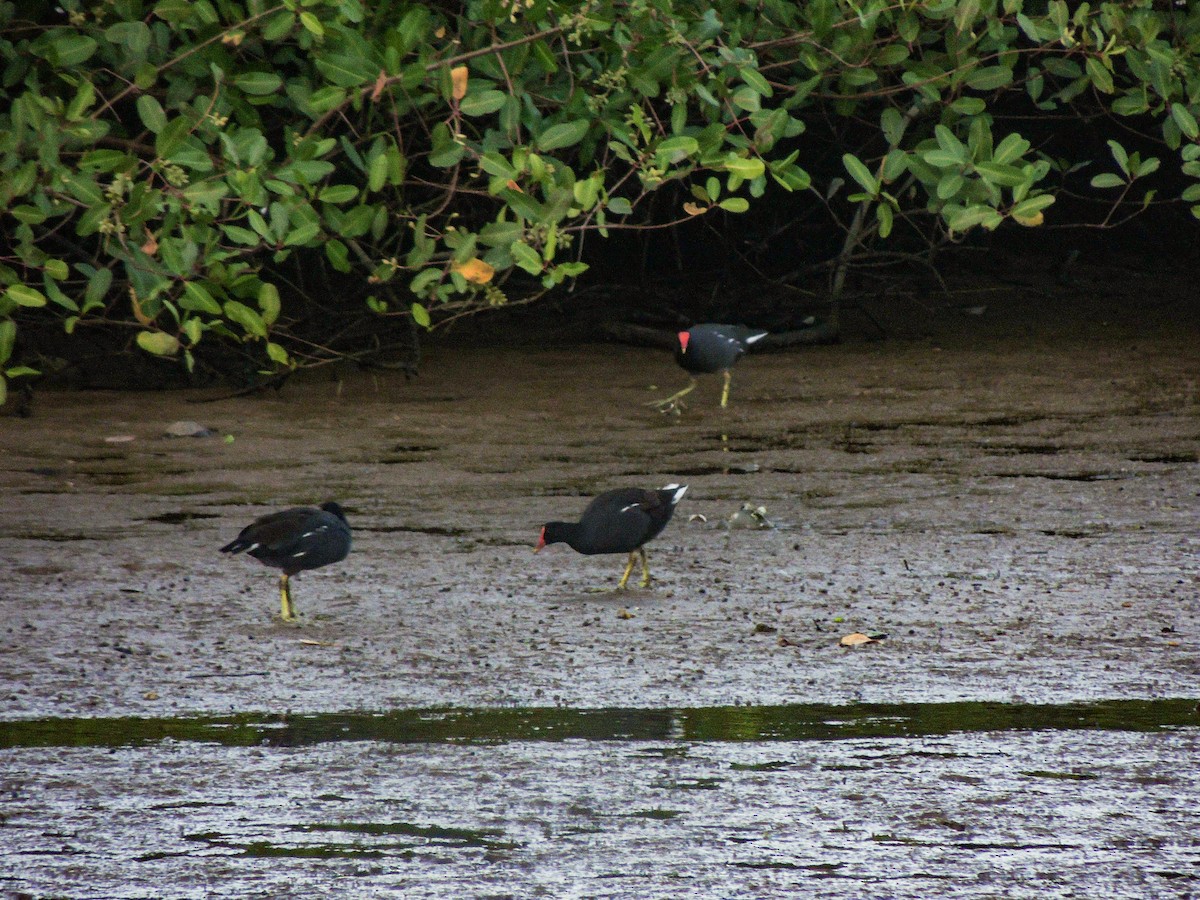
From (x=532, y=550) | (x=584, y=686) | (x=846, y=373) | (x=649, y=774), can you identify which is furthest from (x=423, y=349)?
(x=649, y=774)

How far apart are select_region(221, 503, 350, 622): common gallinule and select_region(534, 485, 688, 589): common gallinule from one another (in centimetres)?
83

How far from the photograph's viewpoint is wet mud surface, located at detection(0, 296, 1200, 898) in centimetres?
399

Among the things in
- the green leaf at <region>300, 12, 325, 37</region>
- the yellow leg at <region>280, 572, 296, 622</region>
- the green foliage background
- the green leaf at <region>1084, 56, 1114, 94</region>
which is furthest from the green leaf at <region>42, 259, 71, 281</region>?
the green leaf at <region>1084, 56, 1114, 94</region>

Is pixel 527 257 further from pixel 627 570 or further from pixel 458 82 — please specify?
pixel 627 570

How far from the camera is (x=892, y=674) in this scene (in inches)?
213

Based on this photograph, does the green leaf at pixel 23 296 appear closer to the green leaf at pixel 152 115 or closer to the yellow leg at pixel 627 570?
the green leaf at pixel 152 115

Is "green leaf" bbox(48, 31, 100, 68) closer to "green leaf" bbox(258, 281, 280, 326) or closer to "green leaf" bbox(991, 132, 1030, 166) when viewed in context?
"green leaf" bbox(258, 281, 280, 326)

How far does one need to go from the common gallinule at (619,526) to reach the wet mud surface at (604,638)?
196 millimetres

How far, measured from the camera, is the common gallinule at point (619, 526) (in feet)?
21.3

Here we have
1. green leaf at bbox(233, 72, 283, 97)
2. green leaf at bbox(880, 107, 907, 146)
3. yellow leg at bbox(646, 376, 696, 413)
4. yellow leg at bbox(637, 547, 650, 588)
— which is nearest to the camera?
yellow leg at bbox(637, 547, 650, 588)

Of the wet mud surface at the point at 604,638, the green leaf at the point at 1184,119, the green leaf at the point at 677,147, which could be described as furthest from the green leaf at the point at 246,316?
the green leaf at the point at 1184,119

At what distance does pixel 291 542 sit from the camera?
614 cm

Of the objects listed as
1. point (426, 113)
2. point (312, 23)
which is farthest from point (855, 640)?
point (426, 113)

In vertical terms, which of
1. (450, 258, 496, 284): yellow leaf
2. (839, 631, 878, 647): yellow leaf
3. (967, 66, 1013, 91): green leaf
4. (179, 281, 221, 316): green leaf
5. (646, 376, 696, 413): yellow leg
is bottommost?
(839, 631, 878, 647): yellow leaf
